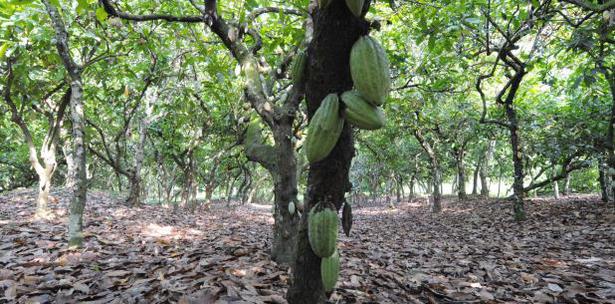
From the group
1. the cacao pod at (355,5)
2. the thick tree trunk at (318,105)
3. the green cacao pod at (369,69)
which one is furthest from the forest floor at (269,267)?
the cacao pod at (355,5)

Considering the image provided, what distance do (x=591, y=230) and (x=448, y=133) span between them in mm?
6697

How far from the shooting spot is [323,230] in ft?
3.45

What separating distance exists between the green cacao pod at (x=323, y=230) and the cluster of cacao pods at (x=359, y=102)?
169 millimetres

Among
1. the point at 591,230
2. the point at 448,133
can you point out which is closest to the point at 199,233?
the point at 591,230

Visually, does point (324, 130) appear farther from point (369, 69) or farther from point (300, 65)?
point (300, 65)

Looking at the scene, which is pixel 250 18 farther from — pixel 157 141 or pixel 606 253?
pixel 157 141

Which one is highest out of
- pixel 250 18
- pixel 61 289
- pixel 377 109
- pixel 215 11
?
pixel 250 18

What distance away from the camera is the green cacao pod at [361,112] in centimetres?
97

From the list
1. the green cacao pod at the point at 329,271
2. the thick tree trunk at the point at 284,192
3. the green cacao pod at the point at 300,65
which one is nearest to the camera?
the green cacao pod at the point at 329,271

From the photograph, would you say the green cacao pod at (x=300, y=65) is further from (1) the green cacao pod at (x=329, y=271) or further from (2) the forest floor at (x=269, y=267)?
(2) the forest floor at (x=269, y=267)

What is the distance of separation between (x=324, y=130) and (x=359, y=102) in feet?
0.37

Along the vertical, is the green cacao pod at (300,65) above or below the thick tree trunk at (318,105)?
above

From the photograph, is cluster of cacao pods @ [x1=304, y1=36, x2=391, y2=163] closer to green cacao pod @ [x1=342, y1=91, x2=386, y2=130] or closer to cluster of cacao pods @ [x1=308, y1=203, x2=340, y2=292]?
green cacao pod @ [x1=342, y1=91, x2=386, y2=130]

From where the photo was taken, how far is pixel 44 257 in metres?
3.08
